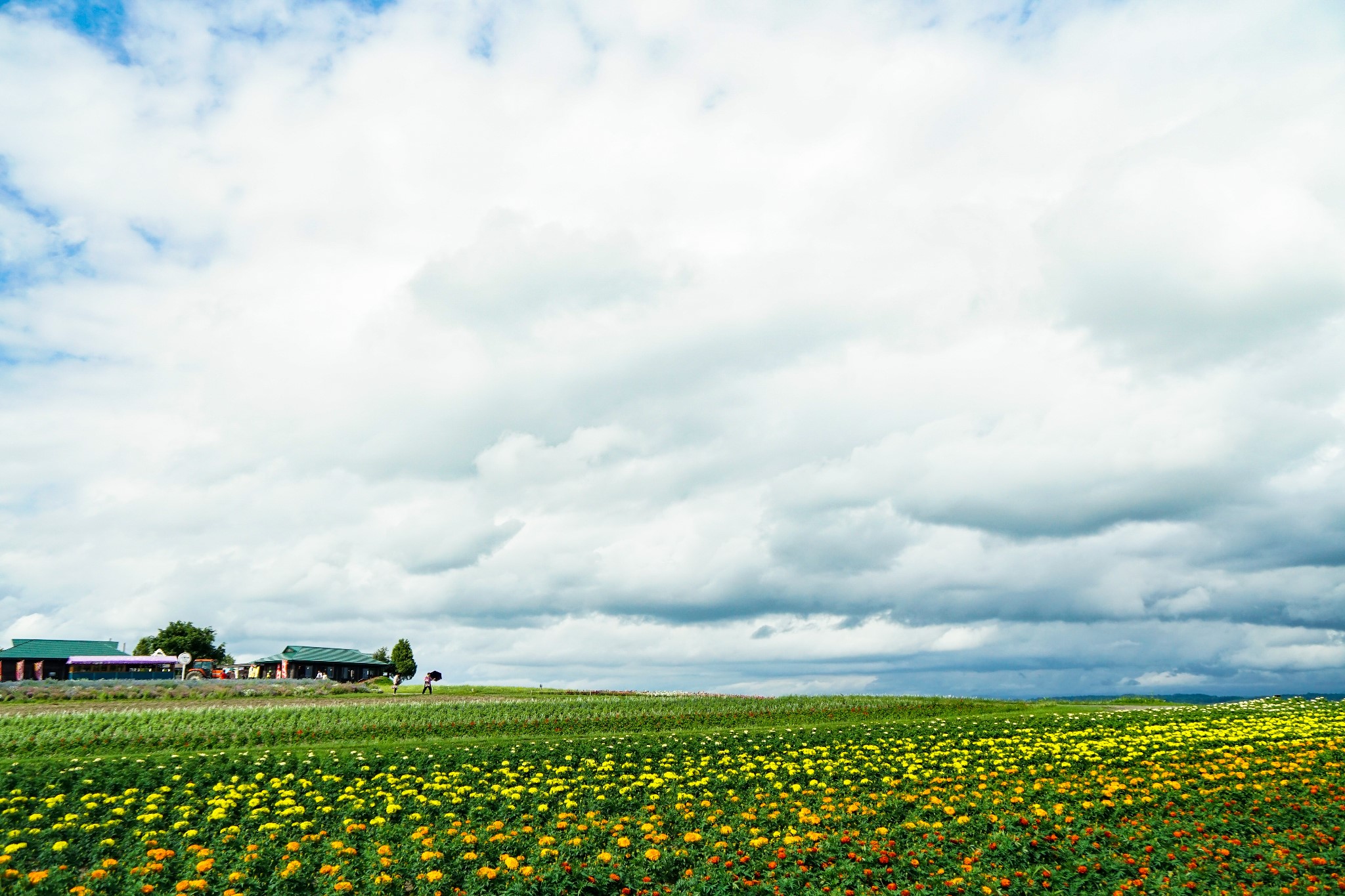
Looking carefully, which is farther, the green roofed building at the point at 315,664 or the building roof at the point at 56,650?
the green roofed building at the point at 315,664

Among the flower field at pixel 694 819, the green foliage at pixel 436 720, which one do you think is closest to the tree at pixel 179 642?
the green foliage at pixel 436 720

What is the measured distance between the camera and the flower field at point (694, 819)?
12.0 metres

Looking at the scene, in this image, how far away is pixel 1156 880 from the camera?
1155 centimetres

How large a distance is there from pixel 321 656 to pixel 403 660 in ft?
33.0

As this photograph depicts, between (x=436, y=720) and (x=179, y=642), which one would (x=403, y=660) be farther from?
(x=436, y=720)

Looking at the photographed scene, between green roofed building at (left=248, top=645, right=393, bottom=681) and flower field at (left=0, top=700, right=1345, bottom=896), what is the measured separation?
80.1 m

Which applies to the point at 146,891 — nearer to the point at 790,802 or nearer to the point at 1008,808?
the point at 790,802

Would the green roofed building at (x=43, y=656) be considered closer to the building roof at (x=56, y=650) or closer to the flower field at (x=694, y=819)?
the building roof at (x=56, y=650)

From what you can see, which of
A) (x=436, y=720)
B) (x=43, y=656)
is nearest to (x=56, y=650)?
(x=43, y=656)

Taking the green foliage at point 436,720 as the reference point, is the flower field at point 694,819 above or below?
above

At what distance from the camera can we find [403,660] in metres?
99.1

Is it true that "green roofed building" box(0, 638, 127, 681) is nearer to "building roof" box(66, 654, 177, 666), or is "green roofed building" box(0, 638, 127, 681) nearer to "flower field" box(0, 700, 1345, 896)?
"building roof" box(66, 654, 177, 666)

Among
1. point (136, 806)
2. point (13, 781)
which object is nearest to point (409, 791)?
point (136, 806)

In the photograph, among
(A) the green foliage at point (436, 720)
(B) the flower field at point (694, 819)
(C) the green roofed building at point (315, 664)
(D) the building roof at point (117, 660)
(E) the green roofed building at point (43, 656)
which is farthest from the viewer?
(C) the green roofed building at point (315, 664)
